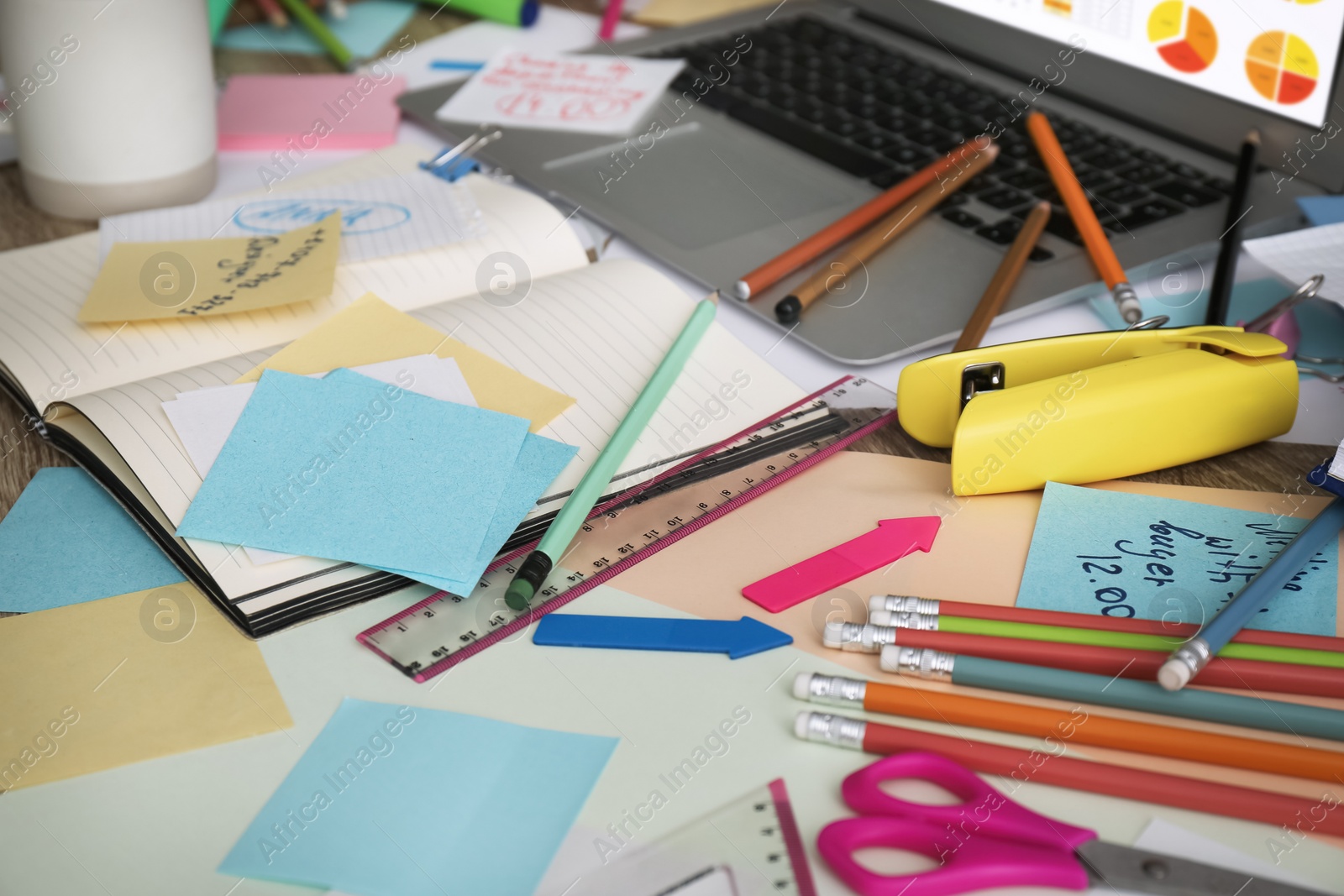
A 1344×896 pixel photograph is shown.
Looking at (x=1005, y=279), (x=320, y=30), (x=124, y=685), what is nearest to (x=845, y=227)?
(x=1005, y=279)

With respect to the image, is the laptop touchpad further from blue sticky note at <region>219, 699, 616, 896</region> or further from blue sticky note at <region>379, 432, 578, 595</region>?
blue sticky note at <region>219, 699, 616, 896</region>

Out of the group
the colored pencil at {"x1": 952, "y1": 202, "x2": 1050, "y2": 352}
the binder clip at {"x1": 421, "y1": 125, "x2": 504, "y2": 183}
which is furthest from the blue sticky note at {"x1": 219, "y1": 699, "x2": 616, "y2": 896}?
the binder clip at {"x1": 421, "y1": 125, "x2": 504, "y2": 183}

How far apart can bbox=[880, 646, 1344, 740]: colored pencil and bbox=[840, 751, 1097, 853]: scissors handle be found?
5 cm

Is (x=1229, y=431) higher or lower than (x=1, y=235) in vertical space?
higher

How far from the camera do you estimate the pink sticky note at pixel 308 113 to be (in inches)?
40.8

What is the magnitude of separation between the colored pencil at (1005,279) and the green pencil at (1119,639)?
0.20 metres

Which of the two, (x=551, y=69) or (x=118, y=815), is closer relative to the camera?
(x=118, y=815)

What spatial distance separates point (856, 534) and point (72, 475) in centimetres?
45

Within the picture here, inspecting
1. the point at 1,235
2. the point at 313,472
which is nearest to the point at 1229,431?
the point at 313,472

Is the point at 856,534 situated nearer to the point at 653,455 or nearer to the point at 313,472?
the point at 653,455

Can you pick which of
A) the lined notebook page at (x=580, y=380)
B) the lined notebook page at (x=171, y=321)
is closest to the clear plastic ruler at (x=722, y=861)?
the lined notebook page at (x=580, y=380)

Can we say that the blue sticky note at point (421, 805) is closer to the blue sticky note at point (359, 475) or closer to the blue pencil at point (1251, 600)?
the blue sticky note at point (359, 475)

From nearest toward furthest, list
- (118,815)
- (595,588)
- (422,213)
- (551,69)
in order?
(118,815) → (595,588) → (422,213) → (551,69)

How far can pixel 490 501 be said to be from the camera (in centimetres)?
58
